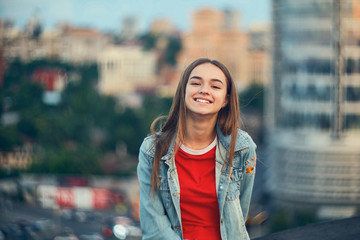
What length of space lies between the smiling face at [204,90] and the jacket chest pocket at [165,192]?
26 cm

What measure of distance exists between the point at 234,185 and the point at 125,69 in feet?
222

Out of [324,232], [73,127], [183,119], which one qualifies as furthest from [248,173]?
[73,127]

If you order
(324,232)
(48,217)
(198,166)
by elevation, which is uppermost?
(198,166)

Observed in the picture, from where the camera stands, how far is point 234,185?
2.50 m

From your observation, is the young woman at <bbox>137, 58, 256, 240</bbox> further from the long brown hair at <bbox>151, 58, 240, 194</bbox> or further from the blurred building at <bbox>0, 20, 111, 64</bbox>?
the blurred building at <bbox>0, 20, 111, 64</bbox>

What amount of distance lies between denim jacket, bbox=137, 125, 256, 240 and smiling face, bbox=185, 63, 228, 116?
13 cm

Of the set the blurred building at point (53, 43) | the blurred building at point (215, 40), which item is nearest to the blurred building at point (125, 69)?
the blurred building at point (53, 43)

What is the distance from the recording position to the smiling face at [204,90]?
2529 millimetres

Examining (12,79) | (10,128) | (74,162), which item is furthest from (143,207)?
(12,79)

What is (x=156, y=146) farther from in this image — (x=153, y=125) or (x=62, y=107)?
(x=62, y=107)

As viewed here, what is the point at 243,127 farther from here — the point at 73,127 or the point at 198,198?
the point at 73,127

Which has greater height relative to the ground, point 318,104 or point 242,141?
point 242,141

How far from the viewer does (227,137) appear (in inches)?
100.0

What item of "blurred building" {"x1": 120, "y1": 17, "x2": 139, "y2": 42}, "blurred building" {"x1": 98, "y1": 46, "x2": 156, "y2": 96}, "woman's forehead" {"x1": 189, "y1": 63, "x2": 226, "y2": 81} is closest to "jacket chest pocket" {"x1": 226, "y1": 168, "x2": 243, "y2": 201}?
"woman's forehead" {"x1": 189, "y1": 63, "x2": 226, "y2": 81}
